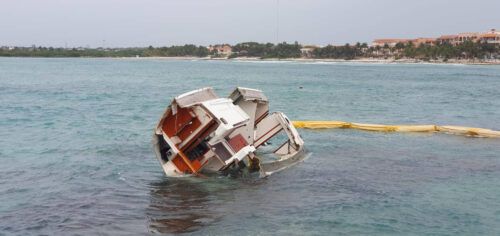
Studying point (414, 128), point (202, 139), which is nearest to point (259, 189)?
point (202, 139)

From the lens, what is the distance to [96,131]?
33.7m

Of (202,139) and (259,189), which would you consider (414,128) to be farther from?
(202,139)

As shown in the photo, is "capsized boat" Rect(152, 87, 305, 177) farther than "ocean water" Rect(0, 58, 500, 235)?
Yes

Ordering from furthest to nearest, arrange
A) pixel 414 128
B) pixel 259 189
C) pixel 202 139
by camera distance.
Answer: pixel 414 128 < pixel 202 139 < pixel 259 189

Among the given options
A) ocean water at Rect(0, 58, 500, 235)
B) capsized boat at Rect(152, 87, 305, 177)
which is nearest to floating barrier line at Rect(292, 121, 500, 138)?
ocean water at Rect(0, 58, 500, 235)

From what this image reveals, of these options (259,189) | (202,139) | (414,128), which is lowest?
(259,189)

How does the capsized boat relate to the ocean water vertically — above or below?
above

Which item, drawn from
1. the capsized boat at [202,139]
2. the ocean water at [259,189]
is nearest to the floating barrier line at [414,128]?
the ocean water at [259,189]

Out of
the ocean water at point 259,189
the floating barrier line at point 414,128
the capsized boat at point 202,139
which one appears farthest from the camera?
the floating barrier line at point 414,128

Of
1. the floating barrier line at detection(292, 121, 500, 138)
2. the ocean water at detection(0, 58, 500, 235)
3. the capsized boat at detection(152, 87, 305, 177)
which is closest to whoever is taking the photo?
the ocean water at detection(0, 58, 500, 235)

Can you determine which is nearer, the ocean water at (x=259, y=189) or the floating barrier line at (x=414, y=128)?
the ocean water at (x=259, y=189)

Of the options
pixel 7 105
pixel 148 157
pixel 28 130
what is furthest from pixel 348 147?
pixel 7 105

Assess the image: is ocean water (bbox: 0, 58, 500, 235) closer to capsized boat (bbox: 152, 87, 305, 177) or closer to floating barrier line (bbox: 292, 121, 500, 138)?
capsized boat (bbox: 152, 87, 305, 177)

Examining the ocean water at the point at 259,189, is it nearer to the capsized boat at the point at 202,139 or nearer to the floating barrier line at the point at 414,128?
the capsized boat at the point at 202,139
